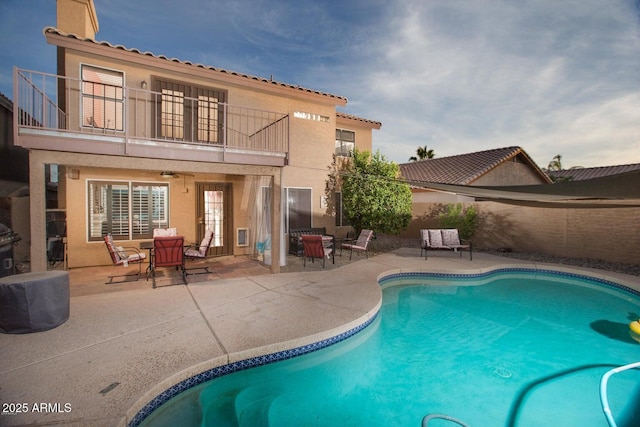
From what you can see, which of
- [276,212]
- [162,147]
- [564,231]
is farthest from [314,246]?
[564,231]

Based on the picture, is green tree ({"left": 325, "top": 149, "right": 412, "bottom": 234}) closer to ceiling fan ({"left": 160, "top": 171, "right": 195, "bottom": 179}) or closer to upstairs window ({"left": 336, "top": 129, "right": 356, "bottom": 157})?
upstairs window ({"left": 336, "top": 129, "right": 356, "bottom": 157})

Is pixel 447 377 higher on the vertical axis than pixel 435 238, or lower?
Result: lower

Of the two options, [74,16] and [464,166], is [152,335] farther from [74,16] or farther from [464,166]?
[464,166]

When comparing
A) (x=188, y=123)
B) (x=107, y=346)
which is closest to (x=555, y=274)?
(x=107, y=346)

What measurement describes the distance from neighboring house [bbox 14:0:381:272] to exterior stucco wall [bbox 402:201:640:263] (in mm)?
7726

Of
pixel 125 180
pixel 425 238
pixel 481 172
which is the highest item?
pixel 481 172

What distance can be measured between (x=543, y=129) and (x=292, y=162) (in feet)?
43.7

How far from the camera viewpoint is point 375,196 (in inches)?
461

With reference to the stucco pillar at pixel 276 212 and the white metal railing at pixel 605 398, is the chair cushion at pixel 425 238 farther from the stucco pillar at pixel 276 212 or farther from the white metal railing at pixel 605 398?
the white metal railing at pixel 605 398

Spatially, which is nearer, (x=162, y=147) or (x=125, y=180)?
(x=162, y=147)

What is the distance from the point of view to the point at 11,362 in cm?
345

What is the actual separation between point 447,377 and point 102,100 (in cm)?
1008

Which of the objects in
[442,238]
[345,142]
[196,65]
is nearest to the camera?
[196,65]

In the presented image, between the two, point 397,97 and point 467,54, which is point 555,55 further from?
point 397,97
